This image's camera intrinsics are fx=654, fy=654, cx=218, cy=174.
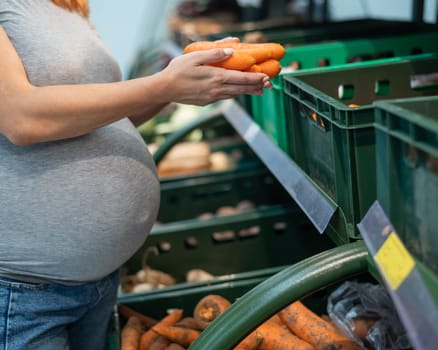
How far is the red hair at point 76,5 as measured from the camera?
1.43 metres

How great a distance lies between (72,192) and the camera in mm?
1330

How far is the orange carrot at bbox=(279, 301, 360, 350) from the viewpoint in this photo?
1.55 metres

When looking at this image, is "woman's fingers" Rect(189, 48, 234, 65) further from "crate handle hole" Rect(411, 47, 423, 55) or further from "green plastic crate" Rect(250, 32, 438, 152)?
"crate handle hole" Rect(411, 47, 423, 55)

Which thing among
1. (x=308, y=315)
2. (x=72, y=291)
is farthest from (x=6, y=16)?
(x=308, y=315)

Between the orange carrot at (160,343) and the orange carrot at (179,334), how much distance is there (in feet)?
0.06

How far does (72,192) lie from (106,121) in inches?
6.5

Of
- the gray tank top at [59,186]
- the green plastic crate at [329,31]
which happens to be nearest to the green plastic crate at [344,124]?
the gray tank top at [59,186]

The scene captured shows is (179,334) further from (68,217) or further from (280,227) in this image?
(280,227)

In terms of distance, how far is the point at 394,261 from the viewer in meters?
0.90

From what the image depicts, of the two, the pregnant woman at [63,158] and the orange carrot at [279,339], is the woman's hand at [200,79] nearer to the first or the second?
the pregnant woman at [63,158]

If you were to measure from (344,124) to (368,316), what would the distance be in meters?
0.58

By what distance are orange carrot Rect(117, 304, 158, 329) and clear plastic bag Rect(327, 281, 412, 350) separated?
52 cm

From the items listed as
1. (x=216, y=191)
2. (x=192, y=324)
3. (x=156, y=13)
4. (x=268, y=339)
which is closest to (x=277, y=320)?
(x=268, y=339)

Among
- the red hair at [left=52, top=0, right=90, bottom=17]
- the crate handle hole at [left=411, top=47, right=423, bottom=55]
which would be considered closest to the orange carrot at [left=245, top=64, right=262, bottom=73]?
the red hair at [left=52, top=0, right=90, bottom=17]
